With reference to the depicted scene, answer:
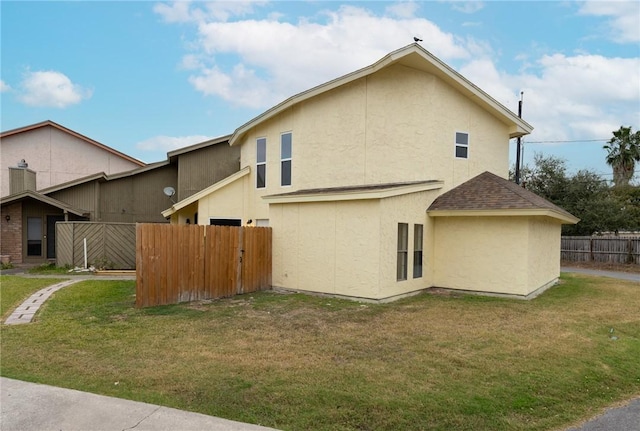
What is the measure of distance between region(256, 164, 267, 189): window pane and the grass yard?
21.5 ft

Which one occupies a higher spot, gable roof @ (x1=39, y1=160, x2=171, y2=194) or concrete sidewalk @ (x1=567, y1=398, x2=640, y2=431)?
gable roof @ (x1=39, y1=160, x2=171, y2=194)

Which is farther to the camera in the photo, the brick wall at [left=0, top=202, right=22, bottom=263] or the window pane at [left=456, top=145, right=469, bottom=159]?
the brick wall at [left=0, top=202, right=22, bottom=263]

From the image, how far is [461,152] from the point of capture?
13.3 meters

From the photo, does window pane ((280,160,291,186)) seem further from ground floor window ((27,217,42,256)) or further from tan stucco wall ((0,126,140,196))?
tan stucco wall ((0,126,140,196))

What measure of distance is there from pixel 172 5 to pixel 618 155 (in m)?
36.8

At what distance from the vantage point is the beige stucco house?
1075cm

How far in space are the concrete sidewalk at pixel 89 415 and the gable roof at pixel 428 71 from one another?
10192 millimetres

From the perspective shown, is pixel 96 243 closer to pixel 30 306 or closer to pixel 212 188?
pixel 212 188

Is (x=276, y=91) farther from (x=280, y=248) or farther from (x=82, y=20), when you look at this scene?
(x=280, y=248)

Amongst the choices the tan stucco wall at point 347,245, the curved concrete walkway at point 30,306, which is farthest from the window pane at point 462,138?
the curved concrete walkway at point 30,306

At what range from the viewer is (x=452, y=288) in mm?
12297

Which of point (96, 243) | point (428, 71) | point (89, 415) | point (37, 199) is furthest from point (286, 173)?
point (37, 199)

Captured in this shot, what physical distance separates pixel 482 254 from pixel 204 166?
534 inches

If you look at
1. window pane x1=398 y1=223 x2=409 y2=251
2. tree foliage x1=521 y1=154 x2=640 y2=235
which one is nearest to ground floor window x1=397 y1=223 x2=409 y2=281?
window pane x1=398 y1=223 x2=409 y2=251
